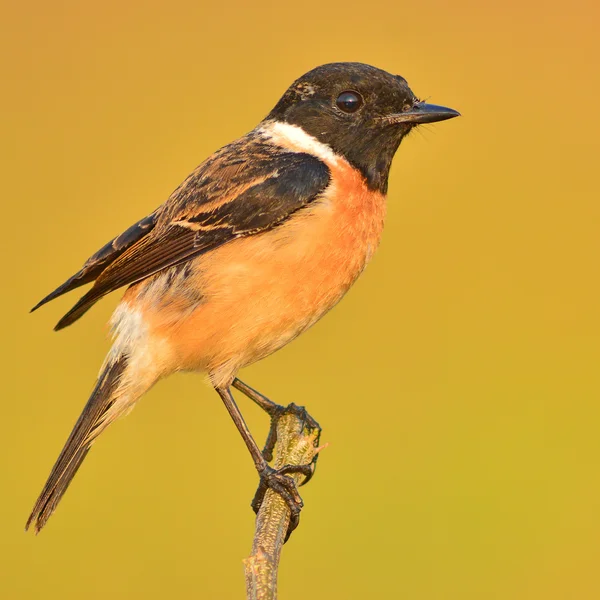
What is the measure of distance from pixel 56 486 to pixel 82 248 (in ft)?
11.8

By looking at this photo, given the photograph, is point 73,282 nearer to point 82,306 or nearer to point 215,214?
point 82,306

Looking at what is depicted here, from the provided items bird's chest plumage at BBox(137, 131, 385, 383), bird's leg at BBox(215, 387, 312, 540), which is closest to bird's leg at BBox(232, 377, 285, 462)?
bird's leg at BBox(215, 387, 312, 540)

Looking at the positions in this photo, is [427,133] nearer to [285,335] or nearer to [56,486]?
[285,335]

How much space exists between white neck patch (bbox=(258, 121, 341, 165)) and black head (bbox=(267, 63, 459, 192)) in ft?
0.10

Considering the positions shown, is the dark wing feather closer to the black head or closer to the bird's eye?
the black head

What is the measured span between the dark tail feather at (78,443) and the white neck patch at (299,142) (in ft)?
4.43

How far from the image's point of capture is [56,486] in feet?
16.0

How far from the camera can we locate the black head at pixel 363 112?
515 centimetres

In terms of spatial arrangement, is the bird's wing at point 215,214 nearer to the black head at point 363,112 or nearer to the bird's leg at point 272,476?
the black head at point 363,112

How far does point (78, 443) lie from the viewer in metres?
4.93

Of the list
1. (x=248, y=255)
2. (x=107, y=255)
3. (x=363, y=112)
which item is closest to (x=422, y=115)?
(x=363, y=112)

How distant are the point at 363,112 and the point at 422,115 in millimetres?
294

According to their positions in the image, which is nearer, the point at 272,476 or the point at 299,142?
the point at 272,476

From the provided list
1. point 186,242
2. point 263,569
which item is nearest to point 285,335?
point 186,242
